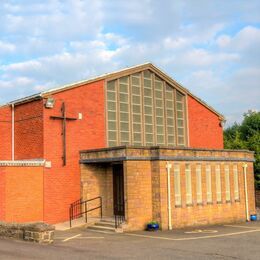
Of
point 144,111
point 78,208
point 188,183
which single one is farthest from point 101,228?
point 144,111

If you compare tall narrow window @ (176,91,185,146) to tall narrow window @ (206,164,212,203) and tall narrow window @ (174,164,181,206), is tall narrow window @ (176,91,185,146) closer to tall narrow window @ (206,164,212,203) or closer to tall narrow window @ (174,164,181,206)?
tall narrow window @ (206,164,212,203)

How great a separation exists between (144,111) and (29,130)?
646cm

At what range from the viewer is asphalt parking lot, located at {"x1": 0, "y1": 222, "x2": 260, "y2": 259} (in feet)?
42.7

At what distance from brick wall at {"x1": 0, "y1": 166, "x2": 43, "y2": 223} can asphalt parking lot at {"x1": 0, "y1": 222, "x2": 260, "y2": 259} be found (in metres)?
2.18

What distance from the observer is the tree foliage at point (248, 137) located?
34.2 metres

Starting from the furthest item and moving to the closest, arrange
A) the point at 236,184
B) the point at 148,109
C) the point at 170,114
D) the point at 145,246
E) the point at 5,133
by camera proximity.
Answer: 1. the point at 170,114
2. the point at 148,109
3. the point at 236,184
4. the point at 5,133
5. the point at 145,246

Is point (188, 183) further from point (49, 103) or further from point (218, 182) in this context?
point (49, 103)

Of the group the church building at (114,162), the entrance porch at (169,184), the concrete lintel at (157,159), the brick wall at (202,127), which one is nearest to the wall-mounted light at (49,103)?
the church building at (114,162)

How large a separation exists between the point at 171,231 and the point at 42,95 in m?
8.34

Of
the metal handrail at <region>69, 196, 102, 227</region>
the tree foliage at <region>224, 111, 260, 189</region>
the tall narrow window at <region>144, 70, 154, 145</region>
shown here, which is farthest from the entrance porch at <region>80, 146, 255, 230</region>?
the tree foliage at <region>224, 111, 260, 189</region>

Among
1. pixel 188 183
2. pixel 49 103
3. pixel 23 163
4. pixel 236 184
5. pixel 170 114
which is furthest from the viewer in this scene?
pixel 170 114

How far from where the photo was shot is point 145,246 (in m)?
15.0

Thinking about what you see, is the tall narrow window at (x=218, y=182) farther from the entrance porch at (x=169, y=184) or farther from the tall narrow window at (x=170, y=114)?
the tall narrow window at (x=170, y=114)

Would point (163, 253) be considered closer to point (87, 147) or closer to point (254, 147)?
point (87, 147)
